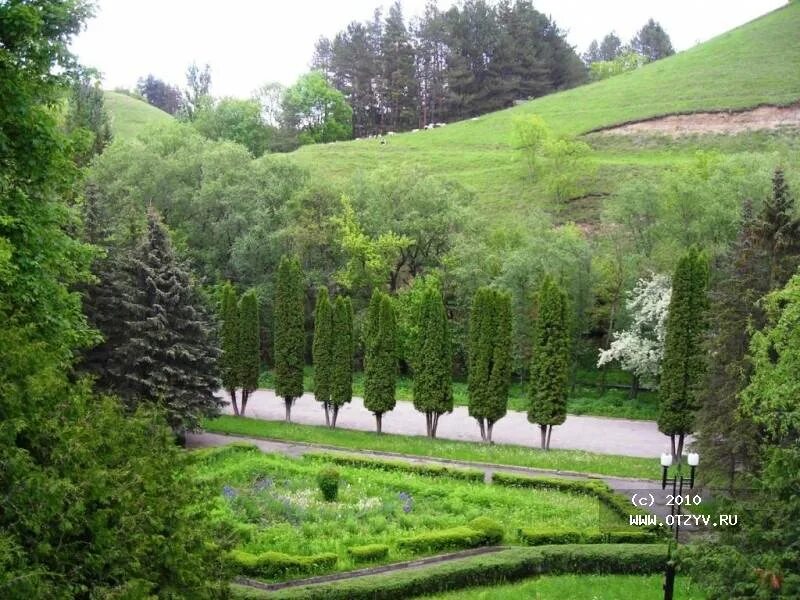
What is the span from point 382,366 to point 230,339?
7.50 m

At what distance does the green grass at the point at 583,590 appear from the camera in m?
15.8

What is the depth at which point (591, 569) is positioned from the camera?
1748 cm

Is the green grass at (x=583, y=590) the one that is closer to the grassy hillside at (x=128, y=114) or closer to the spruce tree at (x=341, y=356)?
the spruce tree at (x=341, y=356)

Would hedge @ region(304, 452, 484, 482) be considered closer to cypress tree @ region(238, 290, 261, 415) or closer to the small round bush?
the small round bush

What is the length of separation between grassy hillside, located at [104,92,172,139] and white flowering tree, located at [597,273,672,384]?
7499 cm

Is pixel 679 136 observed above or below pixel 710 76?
below

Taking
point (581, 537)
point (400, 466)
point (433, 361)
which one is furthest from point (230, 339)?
point (581, 537)

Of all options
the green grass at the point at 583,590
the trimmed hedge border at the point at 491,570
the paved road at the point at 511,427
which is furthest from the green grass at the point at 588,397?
the green grass at the point at 583,590

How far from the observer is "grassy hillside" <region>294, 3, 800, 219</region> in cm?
6631

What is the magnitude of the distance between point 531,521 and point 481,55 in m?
83.4

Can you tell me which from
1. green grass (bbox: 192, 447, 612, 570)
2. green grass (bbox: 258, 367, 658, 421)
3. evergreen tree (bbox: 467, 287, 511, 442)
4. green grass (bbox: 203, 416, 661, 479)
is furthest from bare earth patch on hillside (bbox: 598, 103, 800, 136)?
green grass (bbox: 192, 447, 612, 570)

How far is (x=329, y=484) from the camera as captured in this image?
71.1 feet

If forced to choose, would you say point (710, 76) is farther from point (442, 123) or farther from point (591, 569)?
point (591, 569)

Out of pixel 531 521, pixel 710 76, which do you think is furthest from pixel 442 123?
pixel 531 521
